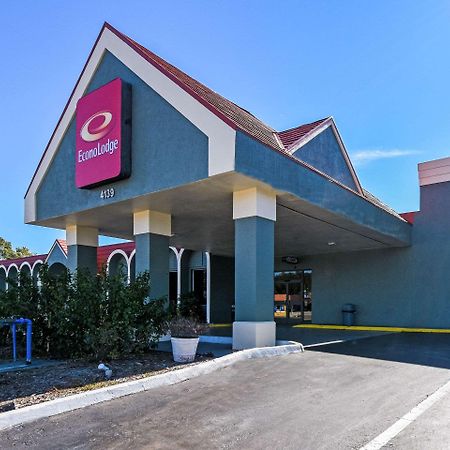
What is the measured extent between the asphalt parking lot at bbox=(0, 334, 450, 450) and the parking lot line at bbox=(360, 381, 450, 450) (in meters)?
0.07

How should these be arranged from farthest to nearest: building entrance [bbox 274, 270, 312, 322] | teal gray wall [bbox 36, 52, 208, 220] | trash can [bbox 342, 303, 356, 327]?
1. building entrance [bbox 274, 270, 312, 322]
2. trash can [bbox 342, 303, 356, 327]
3. teal gray wall [bbox 36, 52, 208, 220]

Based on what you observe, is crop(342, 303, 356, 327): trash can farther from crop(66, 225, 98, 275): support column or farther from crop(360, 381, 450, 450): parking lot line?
crop(360, 381, 450, 450): parking lot line

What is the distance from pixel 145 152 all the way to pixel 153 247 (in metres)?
3.35

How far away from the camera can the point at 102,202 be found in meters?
13.2

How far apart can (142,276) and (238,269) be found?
7.56 ft

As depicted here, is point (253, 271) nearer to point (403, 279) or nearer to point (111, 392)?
point (111, 392)

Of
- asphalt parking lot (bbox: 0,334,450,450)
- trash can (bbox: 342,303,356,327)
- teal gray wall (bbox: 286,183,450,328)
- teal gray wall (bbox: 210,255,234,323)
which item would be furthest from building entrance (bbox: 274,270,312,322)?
asphalt parking lot (bbox: 0,334,450,450)

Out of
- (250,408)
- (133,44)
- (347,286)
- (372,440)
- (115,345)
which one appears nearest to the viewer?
(372,440)

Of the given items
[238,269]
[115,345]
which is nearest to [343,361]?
[238,269]

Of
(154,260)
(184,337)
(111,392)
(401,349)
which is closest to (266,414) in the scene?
(111,392)

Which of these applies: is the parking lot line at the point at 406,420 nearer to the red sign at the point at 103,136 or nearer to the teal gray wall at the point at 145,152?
the teal gray wall at the point at 145,152

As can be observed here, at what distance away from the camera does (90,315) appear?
9.68 meters

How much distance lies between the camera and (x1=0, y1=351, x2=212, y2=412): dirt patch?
675 cm

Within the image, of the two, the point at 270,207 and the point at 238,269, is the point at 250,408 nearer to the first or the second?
the point at 238,269
